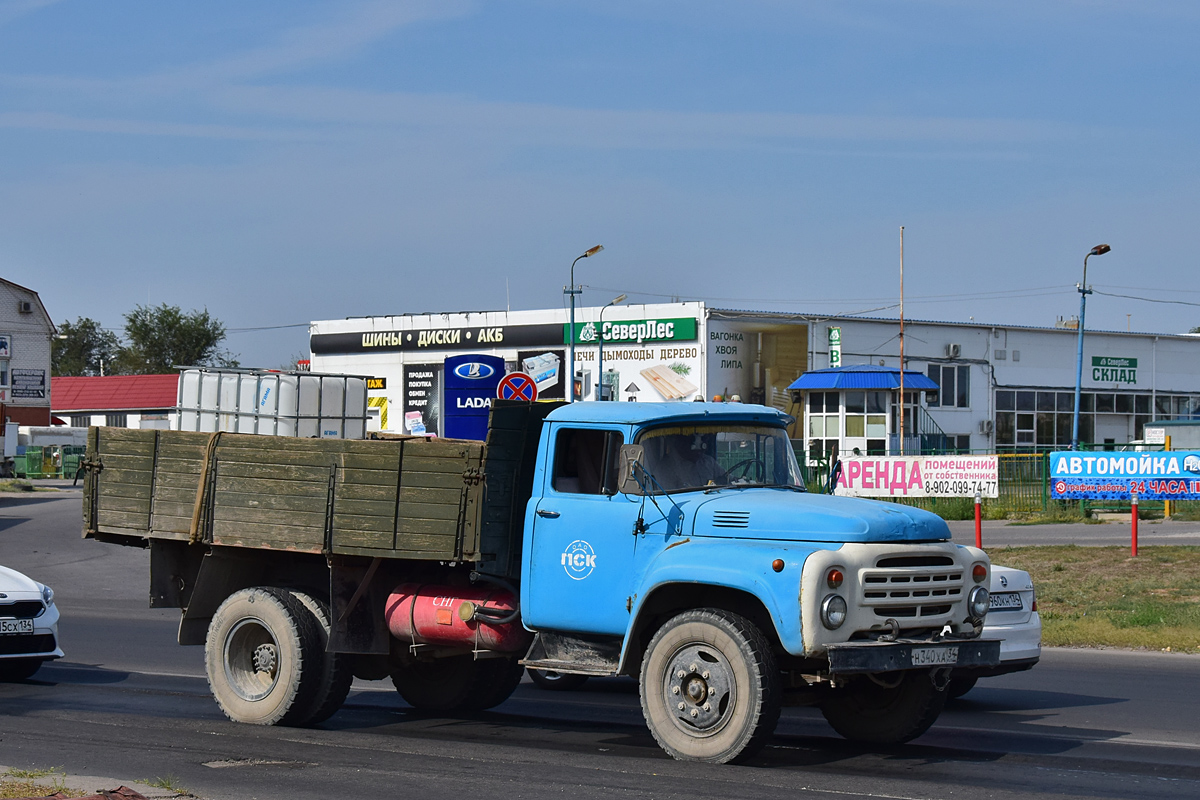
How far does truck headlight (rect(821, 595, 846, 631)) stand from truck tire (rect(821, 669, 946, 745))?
4.21ft

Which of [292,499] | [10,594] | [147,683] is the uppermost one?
[292,499]

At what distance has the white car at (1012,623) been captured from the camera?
34.0 ft

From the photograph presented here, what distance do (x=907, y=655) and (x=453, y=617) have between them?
10.6ft

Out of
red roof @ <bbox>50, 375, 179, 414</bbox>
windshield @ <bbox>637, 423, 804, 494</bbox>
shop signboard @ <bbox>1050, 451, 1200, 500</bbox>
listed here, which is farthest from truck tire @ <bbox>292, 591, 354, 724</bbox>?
red roof @ <bbox>50, 375, 179, 414</bbox>

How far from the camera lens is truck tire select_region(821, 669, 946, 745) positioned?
29.3ft

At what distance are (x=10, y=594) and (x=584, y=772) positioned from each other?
21.0ft

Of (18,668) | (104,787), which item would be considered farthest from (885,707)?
(18,668)

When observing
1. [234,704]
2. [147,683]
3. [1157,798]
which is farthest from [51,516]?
[1157,798]

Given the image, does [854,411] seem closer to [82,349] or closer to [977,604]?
[977,604]

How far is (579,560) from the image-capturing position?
28.7 ft

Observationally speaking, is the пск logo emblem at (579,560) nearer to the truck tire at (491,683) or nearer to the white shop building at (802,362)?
the truck tire at (491,683)

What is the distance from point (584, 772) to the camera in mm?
7992

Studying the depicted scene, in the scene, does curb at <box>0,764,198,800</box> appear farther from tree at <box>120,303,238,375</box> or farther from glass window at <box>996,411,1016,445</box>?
tree at <box>120,303,238,375</box>

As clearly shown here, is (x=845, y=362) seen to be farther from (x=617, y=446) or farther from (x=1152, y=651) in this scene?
(x=617, y=446)
